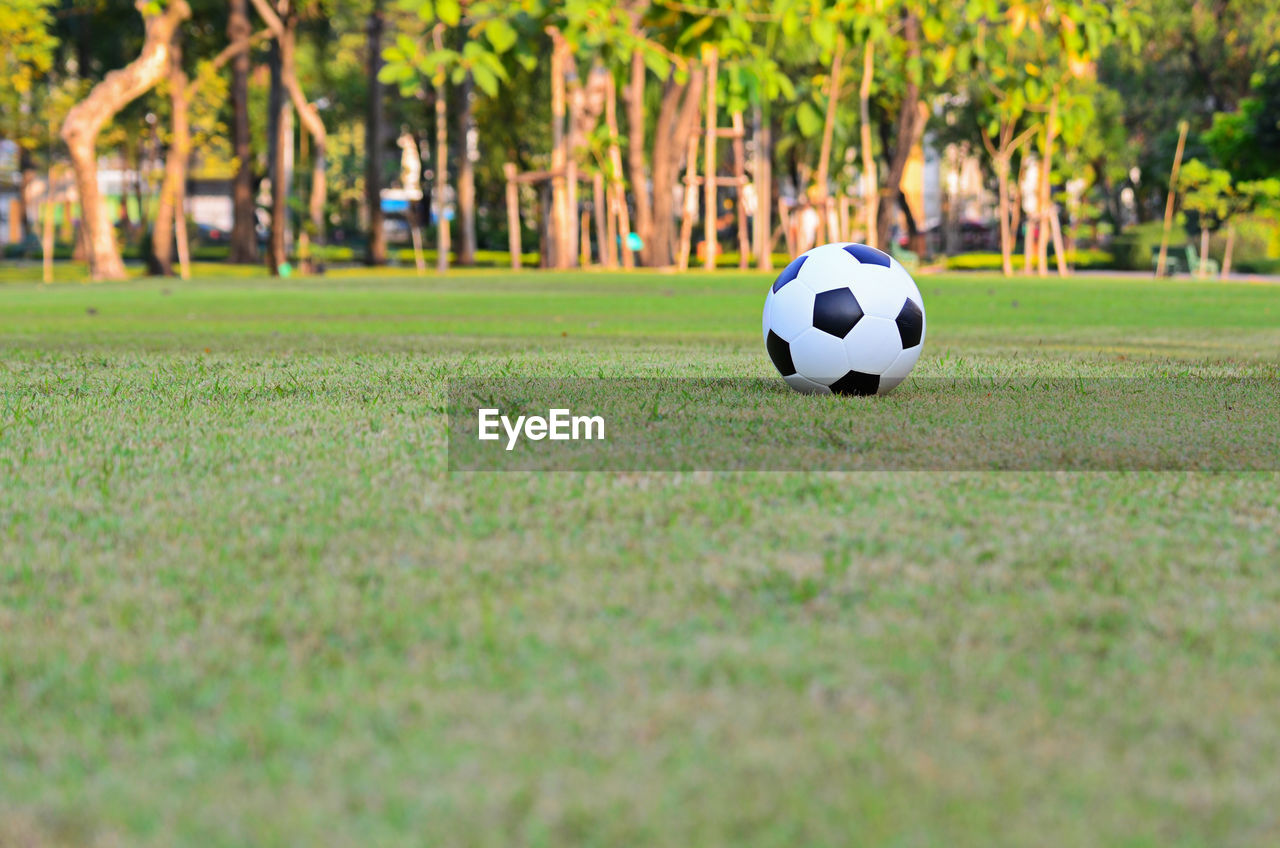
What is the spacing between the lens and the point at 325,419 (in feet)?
17.7

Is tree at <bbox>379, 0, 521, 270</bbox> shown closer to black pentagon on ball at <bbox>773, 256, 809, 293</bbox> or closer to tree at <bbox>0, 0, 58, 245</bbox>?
black pentagon on ball at <bbox>773, 256, 809, 293</bbox>

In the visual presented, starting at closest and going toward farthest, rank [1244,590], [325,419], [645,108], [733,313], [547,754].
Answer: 1. [547,754]
2. [1244,590]
3. [325,419]
4. [733,313]
5. [645,108]

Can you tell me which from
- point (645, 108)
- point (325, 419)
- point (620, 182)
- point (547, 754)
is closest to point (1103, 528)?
point (547, 754)

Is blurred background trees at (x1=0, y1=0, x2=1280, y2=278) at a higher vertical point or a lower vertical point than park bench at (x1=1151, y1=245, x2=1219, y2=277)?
higher

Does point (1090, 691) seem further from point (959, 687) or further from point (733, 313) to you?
point (733, 313)

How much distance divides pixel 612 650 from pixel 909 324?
12.7 feet

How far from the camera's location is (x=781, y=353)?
6.22 metres

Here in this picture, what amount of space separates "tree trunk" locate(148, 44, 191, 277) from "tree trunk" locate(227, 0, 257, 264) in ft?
7.14

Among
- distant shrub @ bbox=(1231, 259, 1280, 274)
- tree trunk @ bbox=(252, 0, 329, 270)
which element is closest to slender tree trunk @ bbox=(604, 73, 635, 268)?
tree trunk @ bbox=(252, 0, 329, 270)

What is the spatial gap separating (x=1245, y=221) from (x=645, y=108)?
20.2m

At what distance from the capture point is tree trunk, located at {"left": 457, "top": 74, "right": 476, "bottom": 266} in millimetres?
40938

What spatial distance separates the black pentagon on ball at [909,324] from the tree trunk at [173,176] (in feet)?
95.5

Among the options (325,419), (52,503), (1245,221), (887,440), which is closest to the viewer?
(52,503)

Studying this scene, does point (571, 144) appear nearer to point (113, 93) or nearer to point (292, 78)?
point (292, 78)
